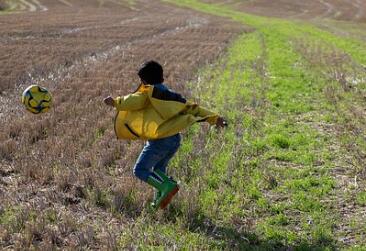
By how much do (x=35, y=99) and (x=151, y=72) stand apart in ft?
6.52

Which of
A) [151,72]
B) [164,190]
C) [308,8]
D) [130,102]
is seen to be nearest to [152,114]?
[130,102]

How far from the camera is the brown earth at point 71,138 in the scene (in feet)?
17.5

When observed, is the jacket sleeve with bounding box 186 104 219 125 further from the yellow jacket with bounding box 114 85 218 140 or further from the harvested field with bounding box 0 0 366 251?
the harvested field with bounding box 0 0 366 251

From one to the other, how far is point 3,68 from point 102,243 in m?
10.6

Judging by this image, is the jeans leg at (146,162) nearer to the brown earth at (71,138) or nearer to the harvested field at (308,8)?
the brown earth at (71,138)

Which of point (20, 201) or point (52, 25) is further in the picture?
point (52, 25)

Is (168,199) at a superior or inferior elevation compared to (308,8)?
superior

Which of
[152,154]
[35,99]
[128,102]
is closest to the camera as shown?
[128,102]

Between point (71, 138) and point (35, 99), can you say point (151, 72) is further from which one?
point (71, 138)

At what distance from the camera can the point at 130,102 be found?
525 centimetres

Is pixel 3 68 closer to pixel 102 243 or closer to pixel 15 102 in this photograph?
pixel 15 102

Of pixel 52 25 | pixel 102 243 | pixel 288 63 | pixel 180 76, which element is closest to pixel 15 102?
pixel 180 76

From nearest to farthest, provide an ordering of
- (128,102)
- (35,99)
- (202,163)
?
(128,102)
(35,99)
(202,163)

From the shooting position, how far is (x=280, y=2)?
196ft
